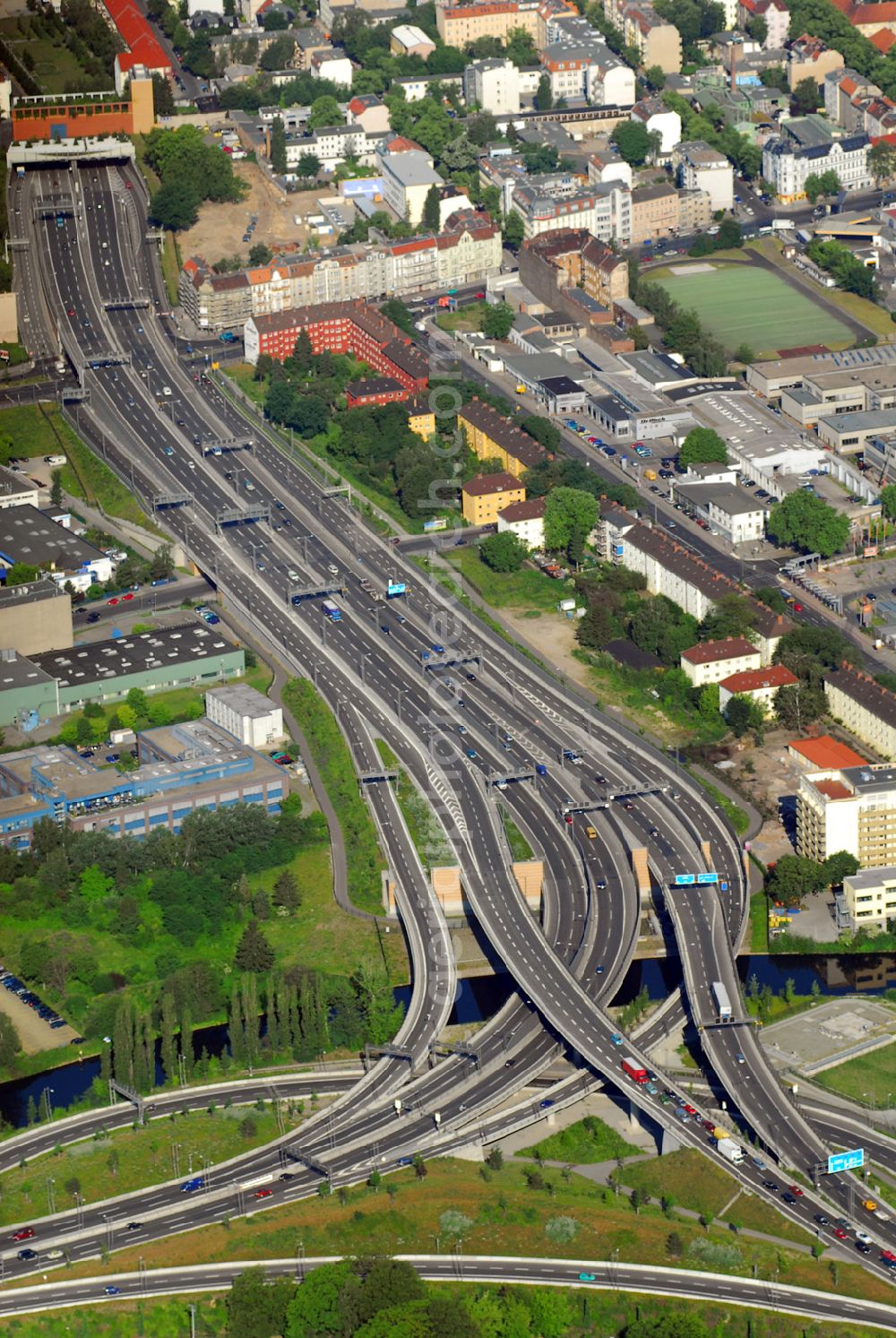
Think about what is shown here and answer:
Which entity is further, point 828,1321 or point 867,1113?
point 867,1113

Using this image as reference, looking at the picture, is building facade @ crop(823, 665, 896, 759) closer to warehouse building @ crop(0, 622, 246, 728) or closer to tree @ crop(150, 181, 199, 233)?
warehouse building @ crop(0, 622, 246, 728)

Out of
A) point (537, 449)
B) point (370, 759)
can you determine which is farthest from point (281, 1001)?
point (537, 449)

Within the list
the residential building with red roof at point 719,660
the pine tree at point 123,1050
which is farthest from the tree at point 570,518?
the pine tree at point 123,1050

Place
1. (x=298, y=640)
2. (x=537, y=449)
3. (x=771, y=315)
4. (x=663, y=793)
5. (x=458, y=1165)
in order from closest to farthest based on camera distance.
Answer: (x=458, y=1165), (x=663, y=793), (x=298, y=640), (x=537, y=449), (x=771, y=315)

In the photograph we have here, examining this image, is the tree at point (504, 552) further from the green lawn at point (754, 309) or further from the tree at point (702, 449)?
the green lawn at point (754, 309)

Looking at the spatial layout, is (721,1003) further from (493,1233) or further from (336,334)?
(336,334)

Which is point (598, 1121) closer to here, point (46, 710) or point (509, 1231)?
point (509, 1231)

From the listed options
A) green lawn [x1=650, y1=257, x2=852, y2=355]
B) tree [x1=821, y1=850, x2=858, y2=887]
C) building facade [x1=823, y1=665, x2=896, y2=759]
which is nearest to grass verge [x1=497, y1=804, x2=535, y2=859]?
tree [x1=821, y1=850, x2=858, y2=887]
